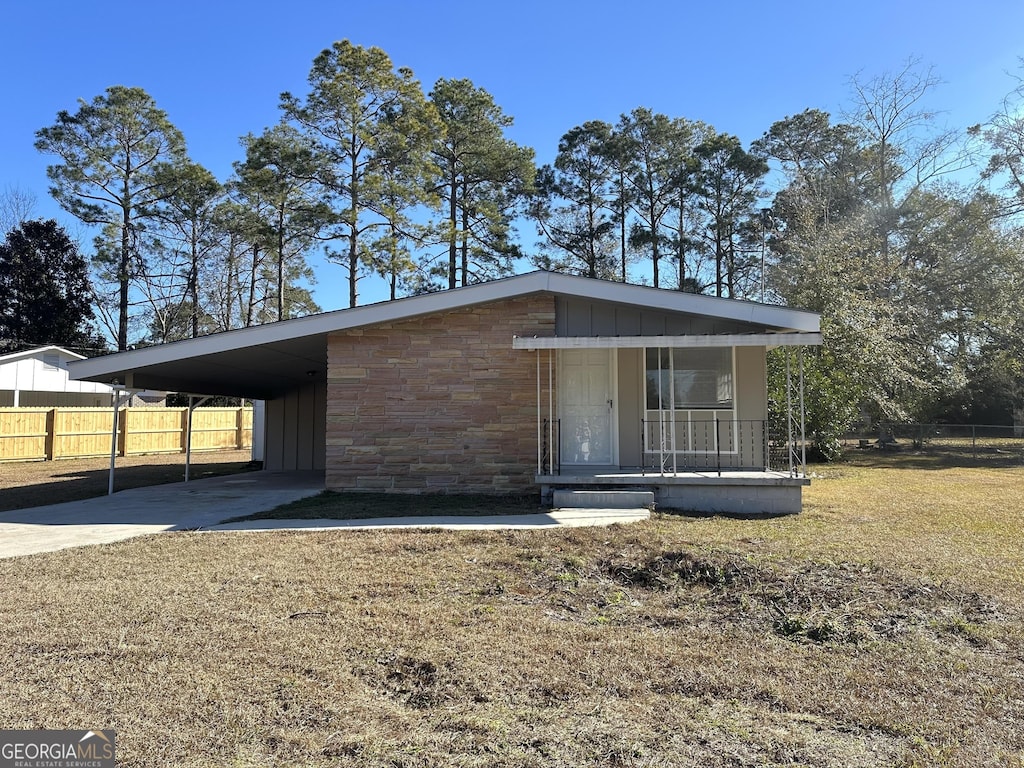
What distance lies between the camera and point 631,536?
6.98 m

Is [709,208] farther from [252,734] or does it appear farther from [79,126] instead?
[252,734]

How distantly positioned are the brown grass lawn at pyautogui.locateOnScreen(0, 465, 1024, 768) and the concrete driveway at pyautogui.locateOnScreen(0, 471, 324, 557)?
1.00 meters

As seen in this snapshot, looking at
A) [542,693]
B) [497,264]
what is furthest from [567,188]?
[542,693]

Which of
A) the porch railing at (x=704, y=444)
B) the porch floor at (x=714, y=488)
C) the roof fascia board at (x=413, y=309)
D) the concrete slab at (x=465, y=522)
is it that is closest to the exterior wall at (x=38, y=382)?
the roof fascia board at (x=413, y=309)

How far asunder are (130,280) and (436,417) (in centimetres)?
2600

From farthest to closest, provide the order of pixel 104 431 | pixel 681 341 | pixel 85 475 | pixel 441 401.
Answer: pixel 104 431, pixel 85 475, pixel 441 401, pixel 681 341

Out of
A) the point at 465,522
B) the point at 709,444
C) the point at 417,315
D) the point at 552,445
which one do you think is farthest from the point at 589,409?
the point at 465,522

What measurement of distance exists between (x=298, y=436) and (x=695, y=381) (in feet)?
36.5

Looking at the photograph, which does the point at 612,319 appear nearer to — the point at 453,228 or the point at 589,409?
the point at 589,409

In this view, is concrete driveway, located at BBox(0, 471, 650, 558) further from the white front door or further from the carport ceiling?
the carport ceiling

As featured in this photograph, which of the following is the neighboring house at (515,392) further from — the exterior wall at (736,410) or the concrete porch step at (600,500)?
the concrete porch step at (600,500)

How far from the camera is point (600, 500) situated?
356 inches

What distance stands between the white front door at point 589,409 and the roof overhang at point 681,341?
51.4 inches

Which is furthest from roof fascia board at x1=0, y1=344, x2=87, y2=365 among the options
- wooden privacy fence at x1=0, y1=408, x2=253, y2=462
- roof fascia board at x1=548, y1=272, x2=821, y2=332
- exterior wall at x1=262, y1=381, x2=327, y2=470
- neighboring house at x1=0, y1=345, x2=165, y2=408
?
roof fascia board at x1=548, y1=272, x2=821, y2=332
